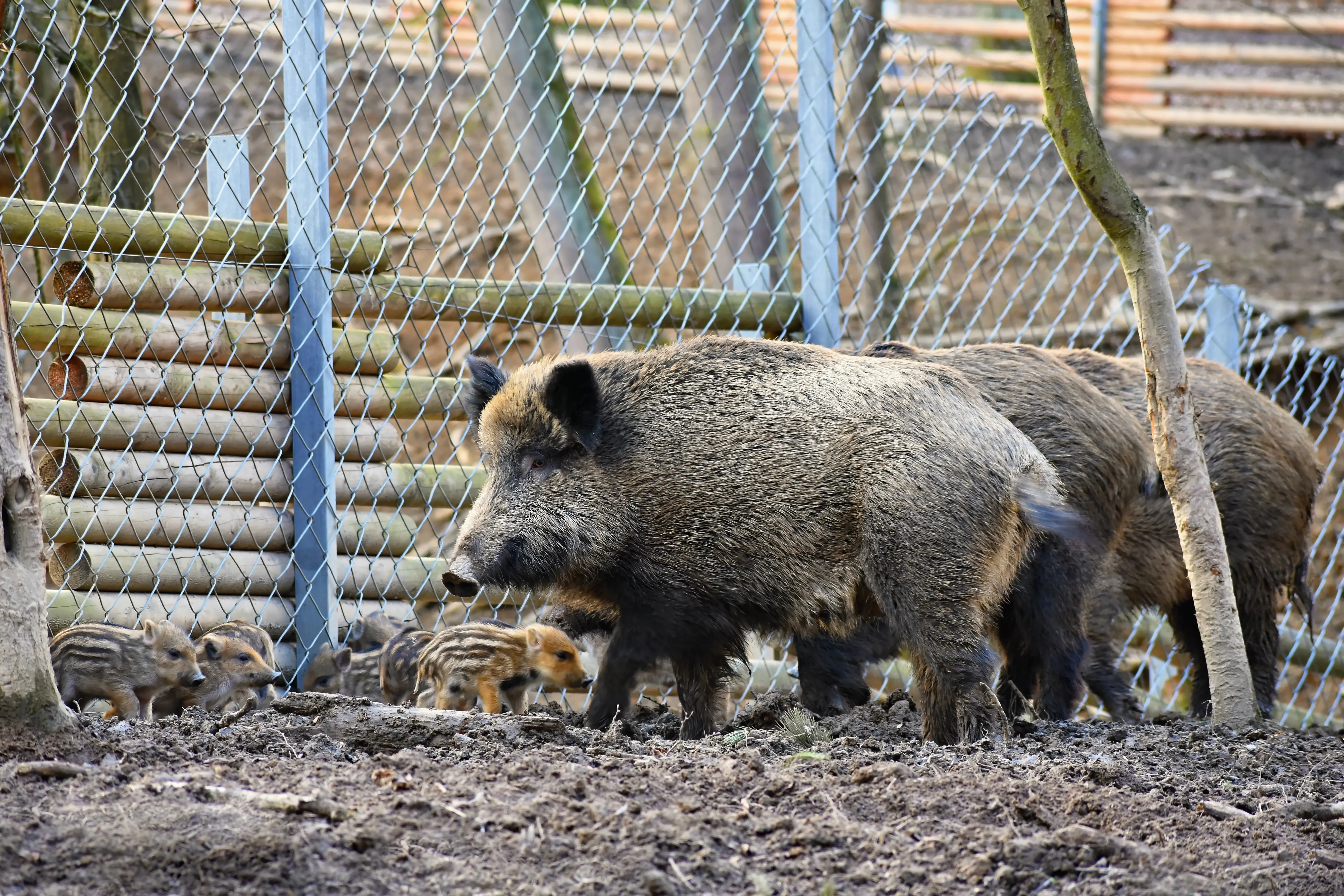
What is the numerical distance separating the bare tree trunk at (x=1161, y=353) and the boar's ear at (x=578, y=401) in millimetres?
1697

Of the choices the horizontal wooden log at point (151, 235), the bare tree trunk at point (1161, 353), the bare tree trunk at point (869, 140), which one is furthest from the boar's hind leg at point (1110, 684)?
the horizontal wooden log at point (151, 235)

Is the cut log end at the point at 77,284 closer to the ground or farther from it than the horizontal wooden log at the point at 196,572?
farther from it

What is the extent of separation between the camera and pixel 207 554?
5.18 metres

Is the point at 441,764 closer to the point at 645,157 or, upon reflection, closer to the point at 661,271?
the point at 661,271

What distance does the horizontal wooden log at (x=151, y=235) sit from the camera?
15.6ft

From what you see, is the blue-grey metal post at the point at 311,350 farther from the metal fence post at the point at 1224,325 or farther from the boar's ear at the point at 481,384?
the metal fence post at the point at 1224,325

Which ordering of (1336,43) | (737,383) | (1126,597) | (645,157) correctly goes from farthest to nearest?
(1336,43) < (645,157) < (1126,597) < (737,383)

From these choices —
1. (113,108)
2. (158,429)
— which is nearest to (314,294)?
(158,429)

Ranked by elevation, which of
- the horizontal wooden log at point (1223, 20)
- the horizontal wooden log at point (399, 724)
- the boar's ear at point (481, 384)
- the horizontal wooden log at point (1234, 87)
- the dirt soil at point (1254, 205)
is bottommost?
the horizontal wooden log at point (399, 724)

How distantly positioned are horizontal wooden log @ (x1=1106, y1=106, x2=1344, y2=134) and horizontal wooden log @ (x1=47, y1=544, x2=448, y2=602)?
1195cm

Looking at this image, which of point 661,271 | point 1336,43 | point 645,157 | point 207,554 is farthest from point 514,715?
point 1336,43

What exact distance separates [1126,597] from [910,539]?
2.30 metres

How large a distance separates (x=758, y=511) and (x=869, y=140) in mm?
4421

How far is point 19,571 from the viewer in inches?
118
